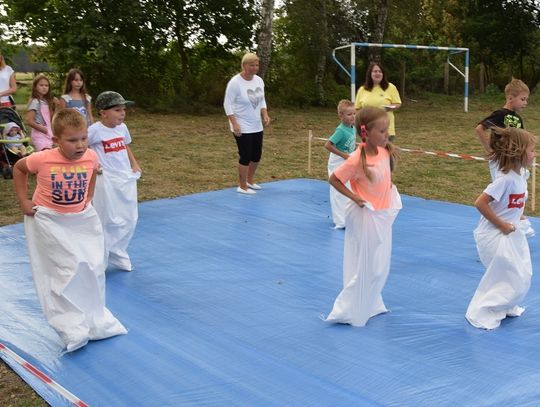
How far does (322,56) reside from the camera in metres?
21.5

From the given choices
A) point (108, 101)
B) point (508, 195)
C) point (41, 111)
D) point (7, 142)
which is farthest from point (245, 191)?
point (508, 195)

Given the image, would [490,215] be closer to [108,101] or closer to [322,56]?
[108,101]

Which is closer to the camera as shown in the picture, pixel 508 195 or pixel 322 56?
pixel 508 195

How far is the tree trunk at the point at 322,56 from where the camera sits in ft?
68.2

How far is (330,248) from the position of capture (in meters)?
5.96

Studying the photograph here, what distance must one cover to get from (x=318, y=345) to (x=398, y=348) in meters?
0.46

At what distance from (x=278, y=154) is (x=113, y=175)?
7397mm

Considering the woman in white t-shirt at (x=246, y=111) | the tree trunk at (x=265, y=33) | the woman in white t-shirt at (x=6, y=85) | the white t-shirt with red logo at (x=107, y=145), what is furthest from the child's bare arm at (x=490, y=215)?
the tree trunk at (x=265, y=33)

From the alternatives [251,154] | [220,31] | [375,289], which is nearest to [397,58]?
[220,31]

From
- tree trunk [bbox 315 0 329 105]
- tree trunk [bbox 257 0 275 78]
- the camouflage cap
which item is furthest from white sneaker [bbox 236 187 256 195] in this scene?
tree trunk [bbox 315 0 329 105]

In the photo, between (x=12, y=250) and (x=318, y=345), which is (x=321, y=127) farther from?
(x=318, y=345)

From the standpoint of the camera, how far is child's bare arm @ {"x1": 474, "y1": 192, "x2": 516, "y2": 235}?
4.02 m

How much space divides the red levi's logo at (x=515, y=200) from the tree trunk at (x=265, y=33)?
14.2 metres

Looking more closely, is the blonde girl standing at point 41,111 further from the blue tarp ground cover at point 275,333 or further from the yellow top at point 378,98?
the yellow top at point 378,98
